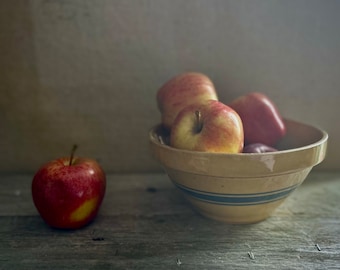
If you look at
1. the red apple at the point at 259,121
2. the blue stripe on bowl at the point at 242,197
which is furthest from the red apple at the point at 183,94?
the blue stripe on bowl at the point at 242,197

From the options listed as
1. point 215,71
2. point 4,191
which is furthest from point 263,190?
point 4,191

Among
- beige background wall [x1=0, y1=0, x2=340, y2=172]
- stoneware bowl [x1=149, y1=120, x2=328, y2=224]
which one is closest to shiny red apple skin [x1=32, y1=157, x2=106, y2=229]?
stoneware bowl [x1=149, y1=120, x2=328, y2=224]

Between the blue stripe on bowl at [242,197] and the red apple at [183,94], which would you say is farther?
the red apple at [183,94]

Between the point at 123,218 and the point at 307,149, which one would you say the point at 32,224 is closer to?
the point at 123,218

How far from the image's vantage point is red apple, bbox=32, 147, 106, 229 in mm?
591

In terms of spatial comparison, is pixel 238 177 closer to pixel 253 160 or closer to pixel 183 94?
pixel 253 160

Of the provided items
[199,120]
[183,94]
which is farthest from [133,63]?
[199,120]

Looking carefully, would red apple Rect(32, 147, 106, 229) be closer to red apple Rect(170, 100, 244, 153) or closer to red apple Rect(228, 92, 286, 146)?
red apple Rect(170, 100, 244, 153)

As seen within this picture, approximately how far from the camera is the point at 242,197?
0.59 m

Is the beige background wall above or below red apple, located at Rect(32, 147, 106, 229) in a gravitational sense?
above

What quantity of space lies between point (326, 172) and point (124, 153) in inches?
19.4

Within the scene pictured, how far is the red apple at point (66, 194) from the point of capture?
1.94ft

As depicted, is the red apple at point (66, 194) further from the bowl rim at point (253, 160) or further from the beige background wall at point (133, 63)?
the beige background wall at point (133, 63)

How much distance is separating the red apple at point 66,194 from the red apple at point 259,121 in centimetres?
30
